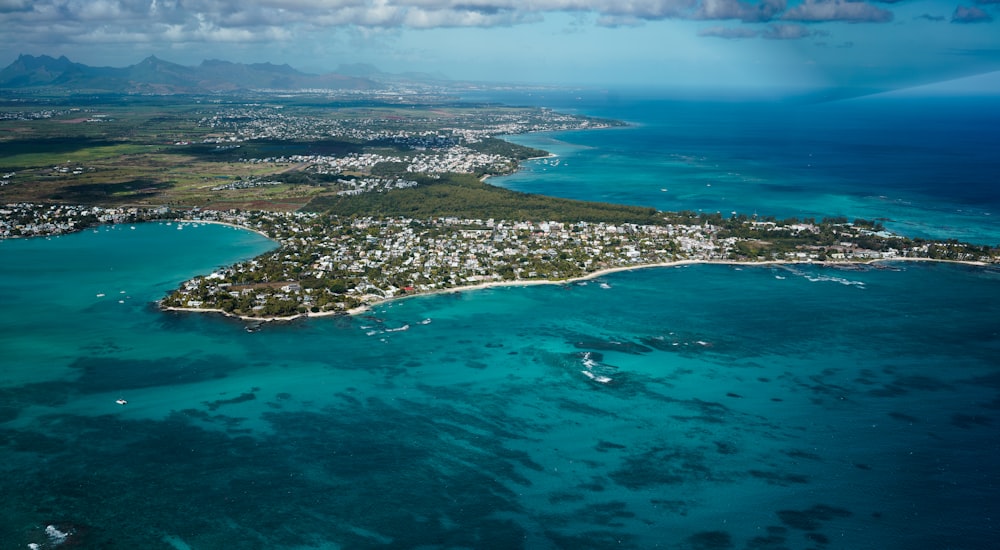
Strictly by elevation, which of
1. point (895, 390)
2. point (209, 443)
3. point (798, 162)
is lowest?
point (209, 443)

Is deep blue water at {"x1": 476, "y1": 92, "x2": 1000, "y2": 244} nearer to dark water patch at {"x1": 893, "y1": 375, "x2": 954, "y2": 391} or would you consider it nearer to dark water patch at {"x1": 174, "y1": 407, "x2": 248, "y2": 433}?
dark water patch at {"x1": 893, "y1": 375, "x2": 954, "y2": 391}

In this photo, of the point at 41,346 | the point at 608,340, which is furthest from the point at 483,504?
the point at 41,346

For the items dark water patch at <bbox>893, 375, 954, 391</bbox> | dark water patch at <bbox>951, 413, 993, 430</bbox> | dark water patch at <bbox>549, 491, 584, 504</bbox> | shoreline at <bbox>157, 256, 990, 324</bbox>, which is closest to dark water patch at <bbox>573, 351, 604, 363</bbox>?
dark water patch at <bbox>549, 491, 584, 504</bbox>

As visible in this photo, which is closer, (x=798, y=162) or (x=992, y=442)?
(x=992, y=442)

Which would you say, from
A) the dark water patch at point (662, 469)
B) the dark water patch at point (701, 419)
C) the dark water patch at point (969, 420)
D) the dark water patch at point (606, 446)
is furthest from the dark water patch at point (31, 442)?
the dark water patch at point (969, 420)

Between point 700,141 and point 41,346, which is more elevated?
point 700,141

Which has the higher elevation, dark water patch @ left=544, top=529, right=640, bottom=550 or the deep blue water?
the deep blue water

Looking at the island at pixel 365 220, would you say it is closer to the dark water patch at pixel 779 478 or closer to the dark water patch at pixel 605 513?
the dark water patch at pixel 605 513

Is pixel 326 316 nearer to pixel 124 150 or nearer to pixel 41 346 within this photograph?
pixel 41 346
